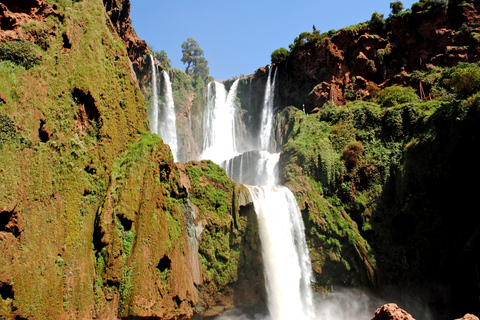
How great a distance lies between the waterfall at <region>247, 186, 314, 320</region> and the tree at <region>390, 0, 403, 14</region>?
92.1 feet

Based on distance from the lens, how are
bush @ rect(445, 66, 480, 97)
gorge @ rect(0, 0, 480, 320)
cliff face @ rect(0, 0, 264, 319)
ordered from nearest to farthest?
cliff face @ rect(0, 0, 264, 319)
gorge @ rect(0, 0, 480, 320)
bush @ rect(445, 66, 480, 97)

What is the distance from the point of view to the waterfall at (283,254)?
18.6m

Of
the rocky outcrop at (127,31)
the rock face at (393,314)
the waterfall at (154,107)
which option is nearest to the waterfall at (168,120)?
the waterfall at (154,107)

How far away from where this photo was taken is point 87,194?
1191 cm

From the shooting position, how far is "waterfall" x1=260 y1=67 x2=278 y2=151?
40.6m

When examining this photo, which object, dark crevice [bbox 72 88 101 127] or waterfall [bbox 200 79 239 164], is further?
waterfall [bbox 200 79 239 164]

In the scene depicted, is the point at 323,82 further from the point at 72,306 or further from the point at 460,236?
the point at 72,306

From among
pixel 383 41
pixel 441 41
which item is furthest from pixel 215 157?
pixel 441 41

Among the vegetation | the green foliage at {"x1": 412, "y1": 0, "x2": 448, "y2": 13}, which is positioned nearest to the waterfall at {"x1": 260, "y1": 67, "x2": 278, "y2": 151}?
the vegetation

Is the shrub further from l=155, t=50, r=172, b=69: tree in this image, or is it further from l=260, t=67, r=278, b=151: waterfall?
l=155, t=50, r=172, b=69: tree

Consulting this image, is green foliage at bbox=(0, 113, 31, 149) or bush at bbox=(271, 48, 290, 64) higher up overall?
bush at bbox=(271, 48, 290, 64)

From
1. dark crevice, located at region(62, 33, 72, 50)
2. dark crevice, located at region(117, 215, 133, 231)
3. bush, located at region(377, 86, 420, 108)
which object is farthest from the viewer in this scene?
bush, located at region(377, 86, 420, 108)

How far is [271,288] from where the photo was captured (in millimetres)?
18562

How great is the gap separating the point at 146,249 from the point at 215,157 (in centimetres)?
3197
